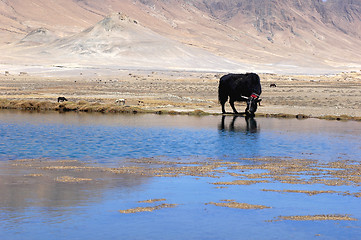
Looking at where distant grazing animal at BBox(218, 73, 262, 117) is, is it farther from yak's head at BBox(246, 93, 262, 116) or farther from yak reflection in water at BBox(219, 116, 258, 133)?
yak reflection in water at BBox(219, 116, 258, 133)

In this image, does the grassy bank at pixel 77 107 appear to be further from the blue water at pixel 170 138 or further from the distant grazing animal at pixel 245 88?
the blue water at pixel 170 138

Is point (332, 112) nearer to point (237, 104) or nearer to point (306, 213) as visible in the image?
point (237, 104)

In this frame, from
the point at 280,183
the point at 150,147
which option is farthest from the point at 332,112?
the point at 280,183

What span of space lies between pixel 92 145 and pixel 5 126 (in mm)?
9182

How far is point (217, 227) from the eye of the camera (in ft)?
41.9

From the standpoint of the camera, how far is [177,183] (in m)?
17.5

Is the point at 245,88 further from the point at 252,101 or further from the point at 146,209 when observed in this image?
the point at 146,209

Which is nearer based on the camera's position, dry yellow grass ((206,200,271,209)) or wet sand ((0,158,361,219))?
dry yellow grass ((206,200,271,209))

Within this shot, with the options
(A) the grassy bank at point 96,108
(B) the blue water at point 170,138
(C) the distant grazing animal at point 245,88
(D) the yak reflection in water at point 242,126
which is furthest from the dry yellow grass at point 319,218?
(A) the grassy bank at point 96,108

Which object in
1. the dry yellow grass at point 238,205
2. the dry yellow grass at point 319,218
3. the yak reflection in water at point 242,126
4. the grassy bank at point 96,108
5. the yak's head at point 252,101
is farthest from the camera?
the grassy bank at point 96,108

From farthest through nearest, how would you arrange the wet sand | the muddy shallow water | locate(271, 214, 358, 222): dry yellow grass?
1. the wet sand
2. locate(271, 214, 358, 222): dry yellow grass
3. the muddy shallow water

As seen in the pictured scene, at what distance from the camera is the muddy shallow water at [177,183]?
12.7m

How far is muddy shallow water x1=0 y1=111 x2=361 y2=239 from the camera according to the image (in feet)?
41.6

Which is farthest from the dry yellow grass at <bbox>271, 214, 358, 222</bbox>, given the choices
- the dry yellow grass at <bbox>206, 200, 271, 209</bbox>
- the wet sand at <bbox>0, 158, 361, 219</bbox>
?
the dry yellow grass at <bbox>206, 200, 271, 209</bbox>
